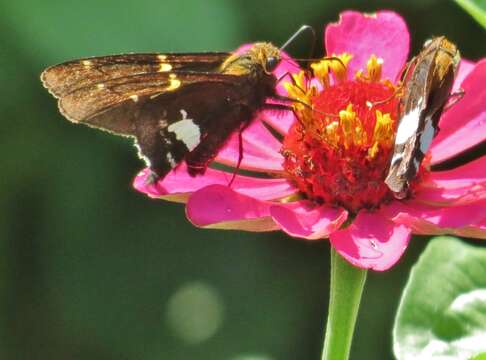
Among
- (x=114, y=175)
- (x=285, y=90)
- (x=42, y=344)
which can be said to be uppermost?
(x=285, y=90)

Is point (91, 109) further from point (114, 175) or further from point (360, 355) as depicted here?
point (360, 355)

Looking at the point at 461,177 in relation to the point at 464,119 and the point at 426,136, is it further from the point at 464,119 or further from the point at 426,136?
the point at 426,136

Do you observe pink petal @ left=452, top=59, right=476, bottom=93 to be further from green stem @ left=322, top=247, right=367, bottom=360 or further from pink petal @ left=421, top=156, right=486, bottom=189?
green stem @ left=322, top=247, right=367, bottom=360

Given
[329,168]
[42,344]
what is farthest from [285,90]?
[42,344]

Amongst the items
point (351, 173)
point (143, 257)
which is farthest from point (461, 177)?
point (143, 257)

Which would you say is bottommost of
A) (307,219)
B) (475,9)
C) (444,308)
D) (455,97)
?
(444,308)

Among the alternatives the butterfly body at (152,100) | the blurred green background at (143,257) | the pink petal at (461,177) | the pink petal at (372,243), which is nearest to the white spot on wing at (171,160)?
the butterfly body at (152,100)
